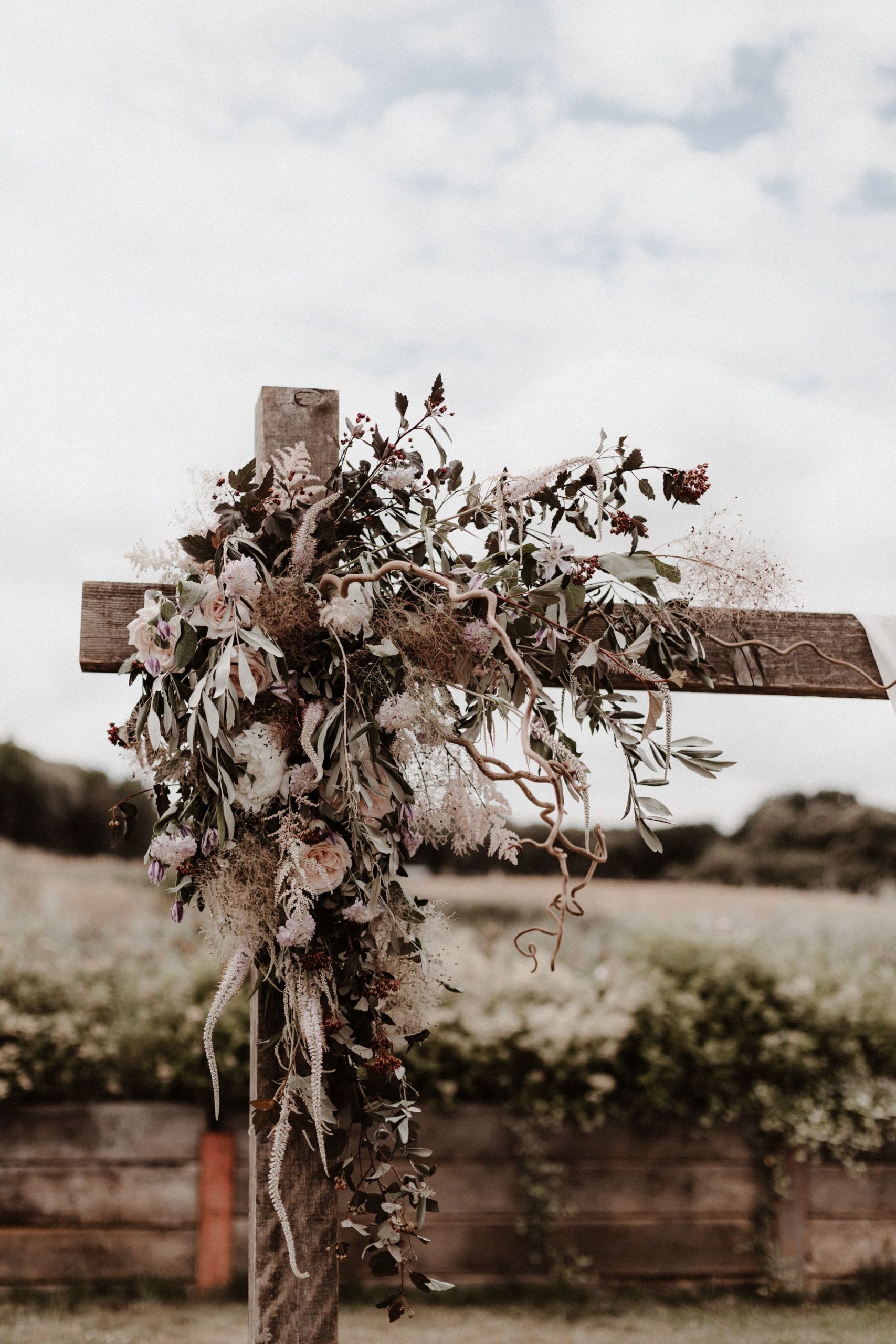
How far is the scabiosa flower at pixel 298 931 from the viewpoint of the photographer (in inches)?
45.9

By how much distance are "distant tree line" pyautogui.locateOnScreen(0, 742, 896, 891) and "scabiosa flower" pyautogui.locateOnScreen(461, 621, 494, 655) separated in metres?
2.39

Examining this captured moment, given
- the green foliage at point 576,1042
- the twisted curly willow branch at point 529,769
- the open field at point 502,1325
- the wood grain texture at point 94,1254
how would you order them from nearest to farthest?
the twisted curly willow branch at point 529,769 → the open field at point 502,1325 → the wood grain texture at point 94,1254 → the green foliage at point 576,1042

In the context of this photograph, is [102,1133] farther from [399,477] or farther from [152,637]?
[399,477]

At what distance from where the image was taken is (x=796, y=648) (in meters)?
1.57

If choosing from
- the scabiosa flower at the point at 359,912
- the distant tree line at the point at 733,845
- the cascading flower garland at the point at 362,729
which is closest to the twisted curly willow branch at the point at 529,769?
the cascading flower garland at the point at 362,729

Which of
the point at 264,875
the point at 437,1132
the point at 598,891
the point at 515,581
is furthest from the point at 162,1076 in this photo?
the point at 515,581

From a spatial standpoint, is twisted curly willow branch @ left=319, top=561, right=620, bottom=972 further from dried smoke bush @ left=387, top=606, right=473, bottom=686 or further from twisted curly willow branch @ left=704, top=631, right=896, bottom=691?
twisted curly willow branch @ left=704, top=631, right=896, bottom=691

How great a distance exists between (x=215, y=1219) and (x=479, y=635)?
216cm

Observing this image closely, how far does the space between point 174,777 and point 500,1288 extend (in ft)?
7.18

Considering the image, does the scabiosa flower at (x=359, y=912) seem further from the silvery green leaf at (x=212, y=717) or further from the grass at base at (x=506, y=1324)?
the grass at base at (x=506, y=1324)

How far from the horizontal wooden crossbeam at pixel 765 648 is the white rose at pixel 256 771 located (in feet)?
1.11

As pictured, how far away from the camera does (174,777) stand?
1.29 meters

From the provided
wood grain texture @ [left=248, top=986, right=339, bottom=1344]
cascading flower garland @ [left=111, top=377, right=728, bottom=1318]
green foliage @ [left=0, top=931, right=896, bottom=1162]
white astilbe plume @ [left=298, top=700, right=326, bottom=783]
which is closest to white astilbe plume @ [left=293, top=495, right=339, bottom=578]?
cascading flower garland @ [left=111, top=377, right=728, bottom=1318]

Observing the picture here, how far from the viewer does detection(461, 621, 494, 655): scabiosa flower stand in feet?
4.26
